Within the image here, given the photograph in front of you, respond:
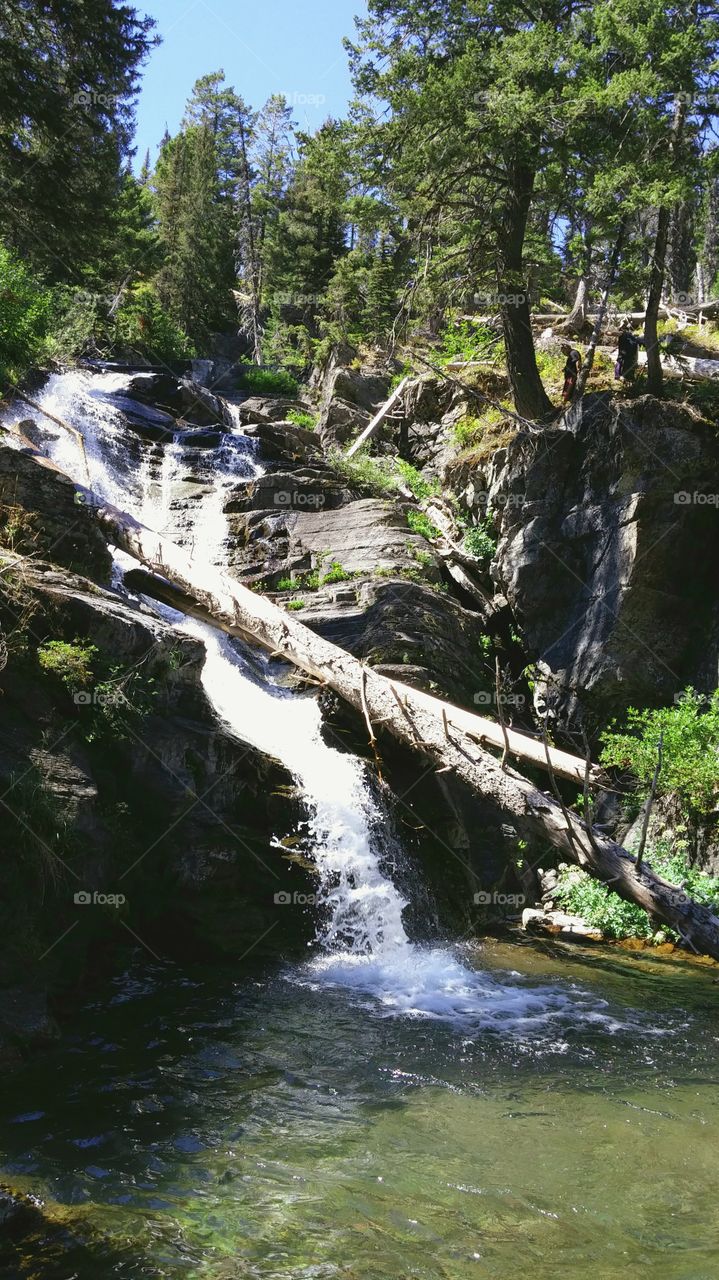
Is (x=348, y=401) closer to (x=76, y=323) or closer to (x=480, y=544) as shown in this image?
(x=480, y=544)

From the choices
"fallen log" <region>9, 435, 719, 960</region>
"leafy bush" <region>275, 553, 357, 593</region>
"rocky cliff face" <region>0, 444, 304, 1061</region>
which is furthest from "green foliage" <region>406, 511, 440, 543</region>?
"rocky cliff face" <region>0, 444, 304, 1061</region>

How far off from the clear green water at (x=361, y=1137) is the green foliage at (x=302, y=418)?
22417 mm

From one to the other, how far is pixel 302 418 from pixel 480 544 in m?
12.9

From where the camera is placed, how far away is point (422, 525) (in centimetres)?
1877

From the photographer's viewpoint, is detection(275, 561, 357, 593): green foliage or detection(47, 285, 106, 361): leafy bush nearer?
detection(275, 561, 357, 593): green foliage

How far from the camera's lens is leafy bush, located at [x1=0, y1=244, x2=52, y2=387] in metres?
16.5

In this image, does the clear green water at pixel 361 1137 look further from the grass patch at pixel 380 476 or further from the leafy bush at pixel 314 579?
the grass patch at pixel 380 476

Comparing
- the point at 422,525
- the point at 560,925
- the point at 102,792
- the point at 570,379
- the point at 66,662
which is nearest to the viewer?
the point at 102,792

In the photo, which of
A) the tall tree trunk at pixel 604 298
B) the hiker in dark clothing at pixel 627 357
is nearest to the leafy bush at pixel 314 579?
the tall tree trunk at pixel 604 298

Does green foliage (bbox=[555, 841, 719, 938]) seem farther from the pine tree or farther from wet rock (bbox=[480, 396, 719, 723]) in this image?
the pine tree

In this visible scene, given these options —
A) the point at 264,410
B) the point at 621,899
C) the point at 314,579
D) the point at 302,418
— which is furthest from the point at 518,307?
the point at 264,410

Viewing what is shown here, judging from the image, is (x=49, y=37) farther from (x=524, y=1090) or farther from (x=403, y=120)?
(x=524, y=1090)

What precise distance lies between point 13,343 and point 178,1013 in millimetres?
13812

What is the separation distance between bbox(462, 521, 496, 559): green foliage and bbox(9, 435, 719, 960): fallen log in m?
7.05
